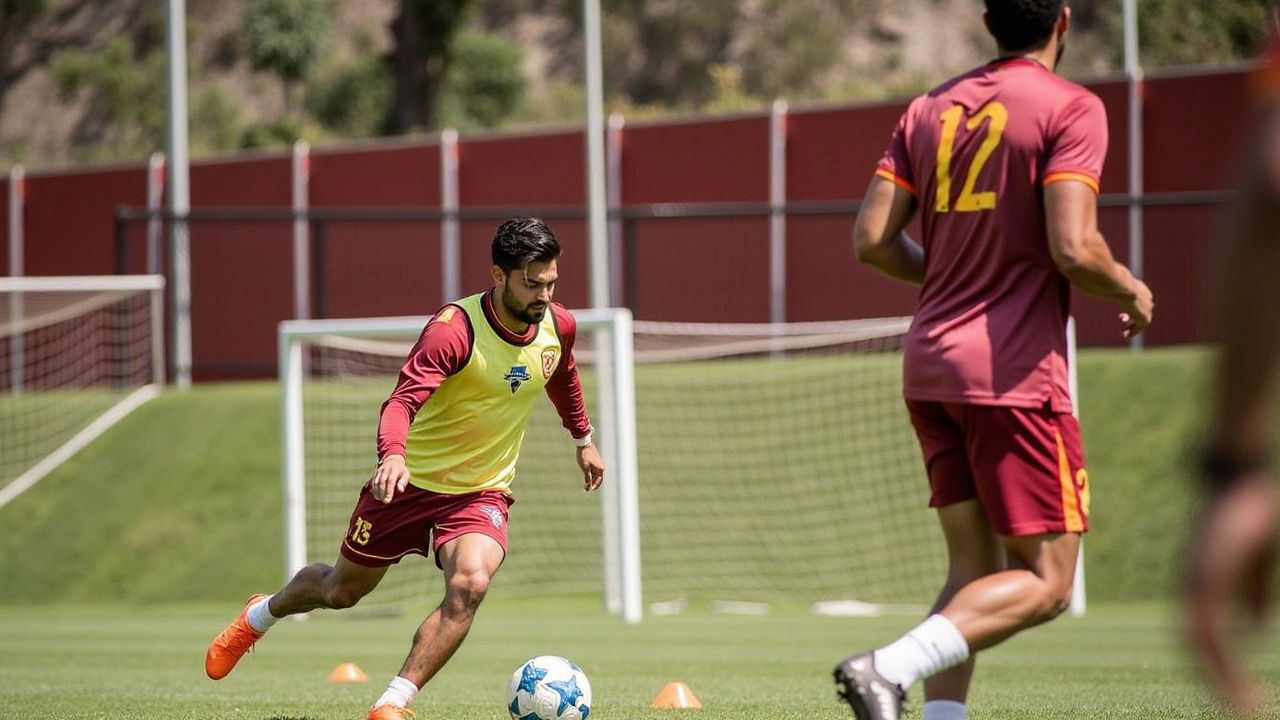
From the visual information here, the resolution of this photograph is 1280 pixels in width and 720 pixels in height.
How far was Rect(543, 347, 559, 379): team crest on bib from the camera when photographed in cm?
684

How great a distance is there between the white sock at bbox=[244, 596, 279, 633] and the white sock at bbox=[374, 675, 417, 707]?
1.18 m

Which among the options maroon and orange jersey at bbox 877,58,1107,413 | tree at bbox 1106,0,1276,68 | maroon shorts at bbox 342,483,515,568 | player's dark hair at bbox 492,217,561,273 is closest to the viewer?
maroon and orange jersey at bbox 877,58,1107,413

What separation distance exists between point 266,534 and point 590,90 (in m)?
5.76

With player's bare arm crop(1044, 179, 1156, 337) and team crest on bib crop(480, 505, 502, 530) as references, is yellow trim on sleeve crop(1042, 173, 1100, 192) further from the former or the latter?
team crest on bib crop(480, 505, 502, 530)

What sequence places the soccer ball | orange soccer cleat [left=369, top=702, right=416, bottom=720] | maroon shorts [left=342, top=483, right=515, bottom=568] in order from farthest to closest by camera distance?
maroon shorts [left=342, top=483, right=515, bottom=568] → the soccer ball → orange soccer cleat [left=369, top=702, right=416, bottom=720]

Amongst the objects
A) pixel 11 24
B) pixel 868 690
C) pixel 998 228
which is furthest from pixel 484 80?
pixel 868 690

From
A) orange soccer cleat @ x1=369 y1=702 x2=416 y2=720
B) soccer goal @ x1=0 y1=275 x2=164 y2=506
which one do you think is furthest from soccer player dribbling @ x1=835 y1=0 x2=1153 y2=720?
soccer goal @ x1=0 y1=275 x2=164 y2=506

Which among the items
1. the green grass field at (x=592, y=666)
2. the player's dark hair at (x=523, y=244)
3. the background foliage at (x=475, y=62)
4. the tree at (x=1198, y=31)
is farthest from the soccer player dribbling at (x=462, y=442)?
the background foliage at (x=475, y=62)

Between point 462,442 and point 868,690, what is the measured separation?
2872 millimetres

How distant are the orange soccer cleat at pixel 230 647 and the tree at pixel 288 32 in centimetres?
5284

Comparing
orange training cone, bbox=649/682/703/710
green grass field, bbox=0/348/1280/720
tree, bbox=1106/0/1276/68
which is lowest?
green grass field, bbox=0/348/1280/720

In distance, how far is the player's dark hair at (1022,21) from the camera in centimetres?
469

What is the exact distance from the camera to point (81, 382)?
21.4 meters

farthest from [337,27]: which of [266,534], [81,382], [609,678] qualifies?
[609,678]
